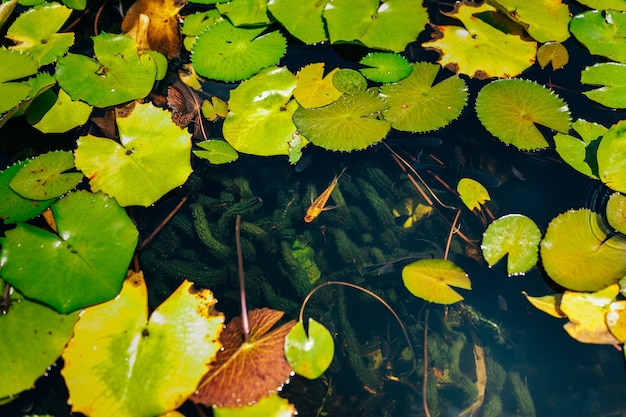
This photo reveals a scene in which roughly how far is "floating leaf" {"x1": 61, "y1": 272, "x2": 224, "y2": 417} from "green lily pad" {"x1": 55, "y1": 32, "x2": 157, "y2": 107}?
104cm

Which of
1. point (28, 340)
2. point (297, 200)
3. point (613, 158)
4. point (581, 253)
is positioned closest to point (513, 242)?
point (581, 253)

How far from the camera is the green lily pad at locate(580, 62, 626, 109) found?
2.48 metres

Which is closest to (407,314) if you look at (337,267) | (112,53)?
(337,267)

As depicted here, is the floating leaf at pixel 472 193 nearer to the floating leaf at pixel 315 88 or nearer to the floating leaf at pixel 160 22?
the floating leaf at pixel 315 88

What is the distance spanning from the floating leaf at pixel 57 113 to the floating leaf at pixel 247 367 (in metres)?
1.35

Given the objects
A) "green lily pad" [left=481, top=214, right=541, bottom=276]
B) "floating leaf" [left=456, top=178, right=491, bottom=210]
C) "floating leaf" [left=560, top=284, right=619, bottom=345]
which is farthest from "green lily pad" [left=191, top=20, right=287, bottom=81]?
"floating leaf" [left=560, top=284, right=619, bottom=345]

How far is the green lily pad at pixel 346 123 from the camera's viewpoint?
234 cm

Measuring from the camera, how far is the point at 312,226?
2.25 metres

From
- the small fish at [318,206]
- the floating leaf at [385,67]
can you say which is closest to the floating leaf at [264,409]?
the small fish at [318,206]

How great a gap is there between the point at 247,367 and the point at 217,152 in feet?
3.46

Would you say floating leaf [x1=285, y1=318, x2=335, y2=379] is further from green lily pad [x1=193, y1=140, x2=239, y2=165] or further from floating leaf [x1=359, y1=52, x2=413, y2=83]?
floating leaf [x1=359, y1=52, x2=413, y2=83]

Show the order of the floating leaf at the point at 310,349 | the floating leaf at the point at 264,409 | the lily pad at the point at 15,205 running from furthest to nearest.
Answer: the lily pad at the point at 15,205, the floating leaf at the point at 310,349, the floating leaf at the point at 264,409

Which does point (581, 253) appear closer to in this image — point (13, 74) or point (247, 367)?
point (247, 367)

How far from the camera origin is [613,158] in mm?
2211
